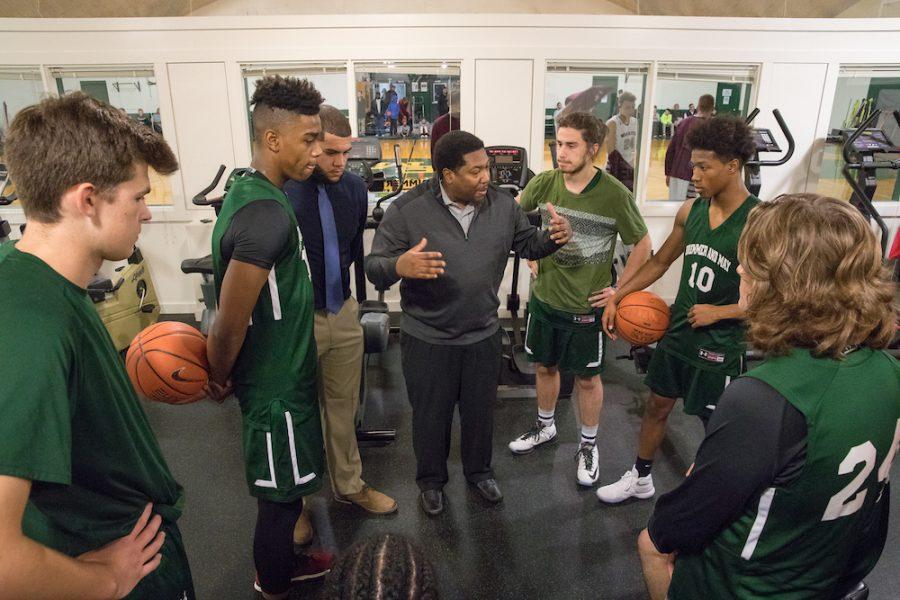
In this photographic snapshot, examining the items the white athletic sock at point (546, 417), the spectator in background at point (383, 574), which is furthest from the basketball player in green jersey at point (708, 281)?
the spectator in background at point (383, 574)

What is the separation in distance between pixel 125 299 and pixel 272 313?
10.9 ft

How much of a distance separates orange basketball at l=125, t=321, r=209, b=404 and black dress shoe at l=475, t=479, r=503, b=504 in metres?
1.49

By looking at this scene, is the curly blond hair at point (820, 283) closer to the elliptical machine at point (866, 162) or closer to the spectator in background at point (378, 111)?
the elliptical machine at point (866, 162)

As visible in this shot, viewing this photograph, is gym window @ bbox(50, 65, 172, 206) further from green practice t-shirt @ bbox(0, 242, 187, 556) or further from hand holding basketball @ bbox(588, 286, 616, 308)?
green practice t-shirt @ bbox(0, 242, 187, 556)

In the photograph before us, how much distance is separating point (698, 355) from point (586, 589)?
1092 mm

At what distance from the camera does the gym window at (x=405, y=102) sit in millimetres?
4859

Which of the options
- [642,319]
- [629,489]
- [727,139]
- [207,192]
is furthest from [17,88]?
[629,489]

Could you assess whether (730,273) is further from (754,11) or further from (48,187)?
(754,11)

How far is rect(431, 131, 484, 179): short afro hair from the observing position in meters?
2.24

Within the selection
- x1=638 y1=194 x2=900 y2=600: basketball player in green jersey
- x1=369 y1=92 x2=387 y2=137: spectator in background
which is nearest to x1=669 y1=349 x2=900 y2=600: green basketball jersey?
x1=638 y1=194 x2=900 y2=600: basketball player in green jersey

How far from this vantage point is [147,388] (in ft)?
6.21

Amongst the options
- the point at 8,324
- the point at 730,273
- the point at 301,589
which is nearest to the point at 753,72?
the point at 730,273

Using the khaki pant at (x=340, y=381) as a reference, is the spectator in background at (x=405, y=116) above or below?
above

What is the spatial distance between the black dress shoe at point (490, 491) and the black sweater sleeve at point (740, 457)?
5.56 ft
